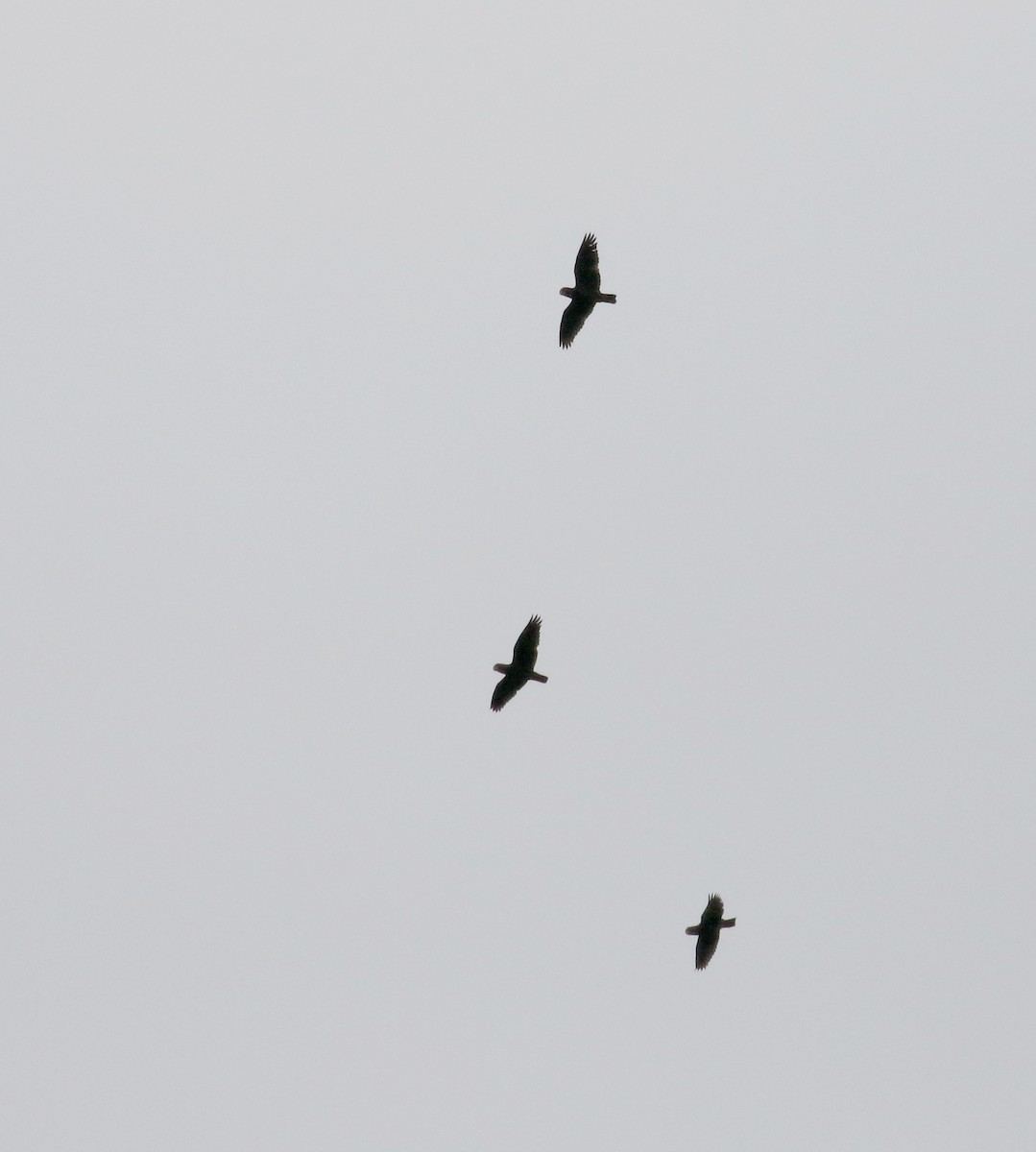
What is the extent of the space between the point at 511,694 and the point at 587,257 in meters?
9.13

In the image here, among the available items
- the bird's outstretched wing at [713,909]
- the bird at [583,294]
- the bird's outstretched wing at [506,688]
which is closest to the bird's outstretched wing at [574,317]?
the bird at [583,294]

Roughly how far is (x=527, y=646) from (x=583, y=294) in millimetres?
7332

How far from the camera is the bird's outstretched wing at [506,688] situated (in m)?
32.7

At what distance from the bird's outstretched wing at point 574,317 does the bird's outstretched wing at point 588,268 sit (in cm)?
15

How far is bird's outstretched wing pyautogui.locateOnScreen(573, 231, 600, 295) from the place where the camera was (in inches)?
1217

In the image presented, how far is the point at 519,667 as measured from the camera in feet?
108

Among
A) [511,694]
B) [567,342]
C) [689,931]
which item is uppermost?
[567,342]

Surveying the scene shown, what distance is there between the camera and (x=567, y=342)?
105ft

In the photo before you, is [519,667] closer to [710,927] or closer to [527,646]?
[527,646]

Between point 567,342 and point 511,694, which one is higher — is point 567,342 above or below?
above

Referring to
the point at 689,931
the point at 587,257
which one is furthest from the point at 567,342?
the point at 689,931

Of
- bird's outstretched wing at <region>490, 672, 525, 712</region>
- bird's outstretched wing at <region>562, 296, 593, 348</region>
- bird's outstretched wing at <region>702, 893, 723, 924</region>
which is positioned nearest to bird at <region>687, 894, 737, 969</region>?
bird's outstretched wing at <region>702, 893, 723, 924</region>

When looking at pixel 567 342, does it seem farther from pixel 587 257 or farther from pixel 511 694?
pixel 511 694

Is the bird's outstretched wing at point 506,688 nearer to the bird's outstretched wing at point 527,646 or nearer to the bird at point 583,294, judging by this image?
the bird's outstretched wing at point 527,646
